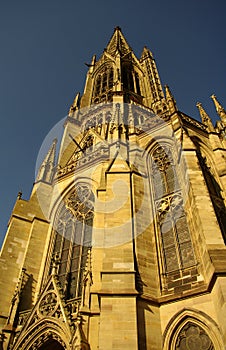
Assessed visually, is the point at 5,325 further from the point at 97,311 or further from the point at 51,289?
the point at 97,311

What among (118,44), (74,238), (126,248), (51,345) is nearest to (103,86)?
(118,44)

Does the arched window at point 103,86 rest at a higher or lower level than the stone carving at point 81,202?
higher

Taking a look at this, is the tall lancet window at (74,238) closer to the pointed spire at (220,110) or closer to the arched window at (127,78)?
the pointed spire at (220,110)

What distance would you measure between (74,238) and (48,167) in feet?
20.3

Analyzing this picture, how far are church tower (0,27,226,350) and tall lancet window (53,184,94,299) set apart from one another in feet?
0.16

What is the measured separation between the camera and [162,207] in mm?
11258

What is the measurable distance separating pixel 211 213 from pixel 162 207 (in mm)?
2551

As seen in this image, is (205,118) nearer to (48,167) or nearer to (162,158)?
(162,158)

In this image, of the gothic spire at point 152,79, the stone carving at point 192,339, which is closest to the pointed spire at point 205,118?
the gothic spire at point 152,79

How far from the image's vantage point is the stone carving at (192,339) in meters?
7.45

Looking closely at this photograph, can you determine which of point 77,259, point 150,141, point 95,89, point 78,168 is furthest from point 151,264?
point 95,89

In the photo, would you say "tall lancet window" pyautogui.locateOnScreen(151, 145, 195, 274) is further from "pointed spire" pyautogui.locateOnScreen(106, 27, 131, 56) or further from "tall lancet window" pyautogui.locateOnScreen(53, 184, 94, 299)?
"pointed spire" pyautogui.locateOnScreen(106, 27, 131, 56)

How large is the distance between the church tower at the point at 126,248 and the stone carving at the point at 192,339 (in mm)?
22

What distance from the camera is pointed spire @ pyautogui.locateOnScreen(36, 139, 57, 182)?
17062 millimetres
